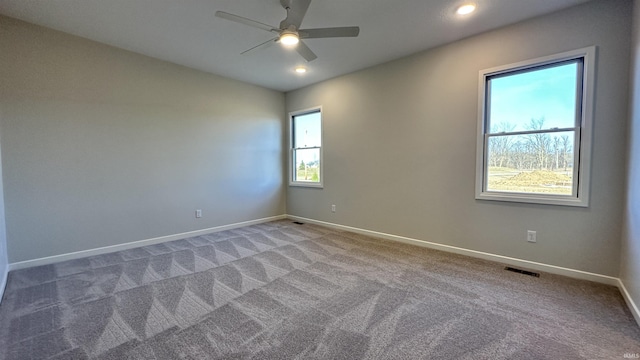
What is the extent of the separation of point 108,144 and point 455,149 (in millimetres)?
4623

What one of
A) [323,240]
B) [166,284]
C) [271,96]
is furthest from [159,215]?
[271,96]

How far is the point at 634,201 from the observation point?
7.01ft

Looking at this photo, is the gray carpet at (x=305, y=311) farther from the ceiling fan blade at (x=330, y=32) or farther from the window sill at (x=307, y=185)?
the ceiling fan blade at (x=330, y=32)

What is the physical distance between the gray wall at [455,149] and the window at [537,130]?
91mm

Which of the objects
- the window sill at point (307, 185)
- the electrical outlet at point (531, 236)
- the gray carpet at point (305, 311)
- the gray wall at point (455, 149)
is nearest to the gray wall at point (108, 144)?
the gray carpet at point (305, 311)

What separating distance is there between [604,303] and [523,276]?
0.60m

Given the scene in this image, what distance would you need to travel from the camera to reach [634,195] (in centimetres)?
214

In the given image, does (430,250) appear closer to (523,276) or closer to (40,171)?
(523,276)

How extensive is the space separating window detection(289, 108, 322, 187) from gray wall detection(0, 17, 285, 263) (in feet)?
3.38

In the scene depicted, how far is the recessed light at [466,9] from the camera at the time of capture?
8.50ft

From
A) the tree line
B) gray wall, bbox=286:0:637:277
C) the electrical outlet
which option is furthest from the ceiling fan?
the electrical outlet

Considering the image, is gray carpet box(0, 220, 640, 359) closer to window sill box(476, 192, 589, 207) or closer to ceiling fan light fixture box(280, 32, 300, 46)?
window sill box(476, 192, 589, 207)

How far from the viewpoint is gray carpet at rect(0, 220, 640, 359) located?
1.69 meters

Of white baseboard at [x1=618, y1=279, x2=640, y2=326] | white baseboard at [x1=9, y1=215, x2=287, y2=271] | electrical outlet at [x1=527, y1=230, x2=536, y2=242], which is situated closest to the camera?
white baseboard at [x1=618, y1=279, x2=640, y2=326]
